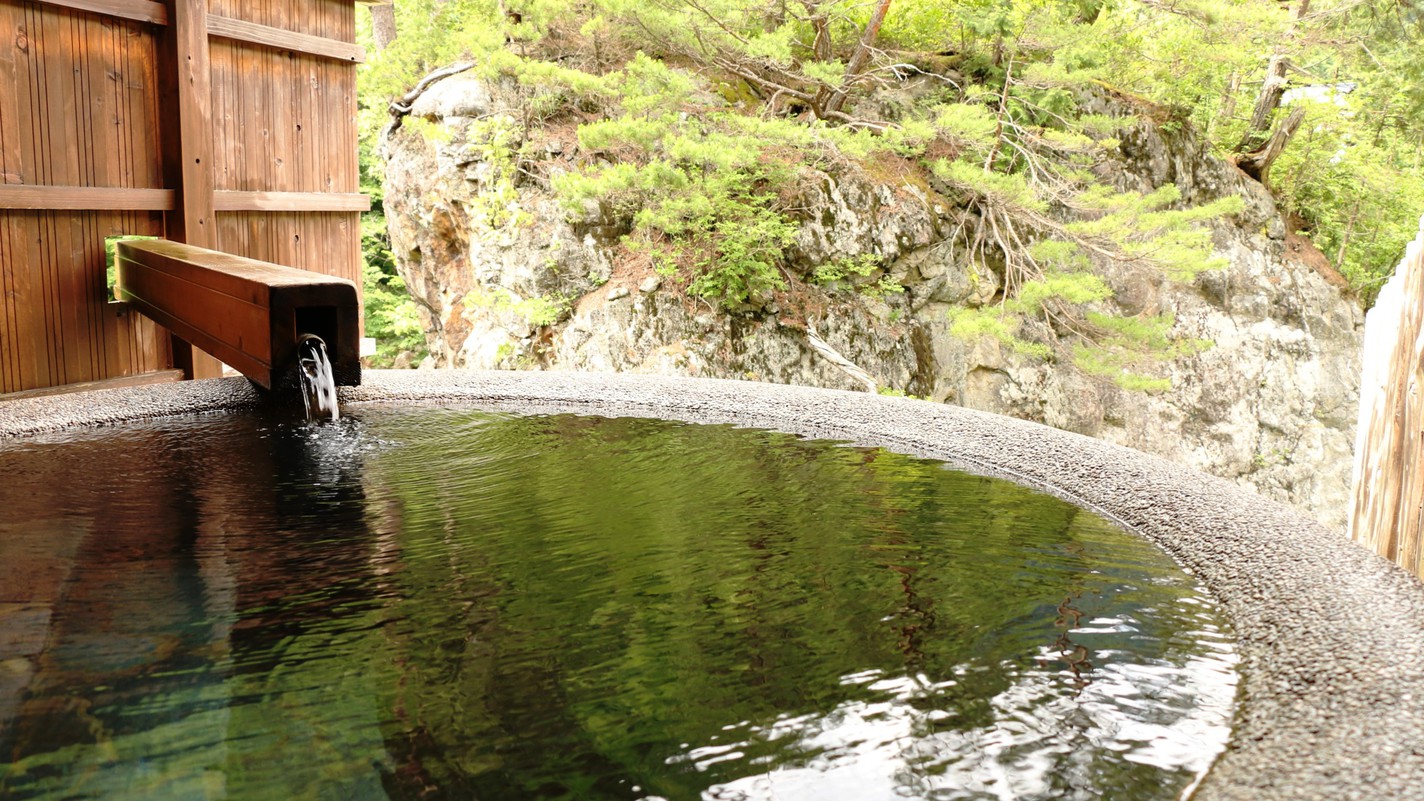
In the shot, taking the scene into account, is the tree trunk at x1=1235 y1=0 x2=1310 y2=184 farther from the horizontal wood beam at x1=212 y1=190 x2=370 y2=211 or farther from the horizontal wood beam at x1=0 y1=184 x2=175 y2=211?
the horizontal wood beam at x1=0 y1=184 x2=175 y2=211

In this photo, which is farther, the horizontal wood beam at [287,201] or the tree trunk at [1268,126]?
the tree trunk at [1268,126]

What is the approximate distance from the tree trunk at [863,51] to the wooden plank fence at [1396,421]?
650 centimetres

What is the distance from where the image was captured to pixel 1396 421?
201cm

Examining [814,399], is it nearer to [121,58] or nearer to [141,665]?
[141,665]

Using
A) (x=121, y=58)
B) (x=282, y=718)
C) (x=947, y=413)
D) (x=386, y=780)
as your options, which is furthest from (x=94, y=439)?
(x=947, y=413)

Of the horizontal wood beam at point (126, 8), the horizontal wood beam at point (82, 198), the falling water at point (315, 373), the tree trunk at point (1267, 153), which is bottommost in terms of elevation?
the falling water at point (315, 373)

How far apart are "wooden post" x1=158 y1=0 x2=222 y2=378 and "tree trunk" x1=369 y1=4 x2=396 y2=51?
6.91m

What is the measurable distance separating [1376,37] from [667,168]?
26.0ft

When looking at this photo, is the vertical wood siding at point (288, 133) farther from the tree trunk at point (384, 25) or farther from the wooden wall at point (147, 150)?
the tree trunk at point (384, 25)

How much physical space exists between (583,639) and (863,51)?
25.0ft

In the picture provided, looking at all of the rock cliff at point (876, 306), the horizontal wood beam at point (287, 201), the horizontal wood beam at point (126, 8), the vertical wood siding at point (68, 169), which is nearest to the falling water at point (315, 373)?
the vertical wood siding at point (68, 169)

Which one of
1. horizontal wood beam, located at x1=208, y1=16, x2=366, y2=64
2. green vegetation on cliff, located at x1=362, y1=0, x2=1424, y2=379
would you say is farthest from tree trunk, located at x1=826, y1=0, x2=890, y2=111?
horizontal wood beam, located at x1=208, y1=16, x2=366, y2=64

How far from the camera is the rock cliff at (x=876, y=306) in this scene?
8445 mm

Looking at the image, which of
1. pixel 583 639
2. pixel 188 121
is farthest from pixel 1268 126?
pixel 583 639
